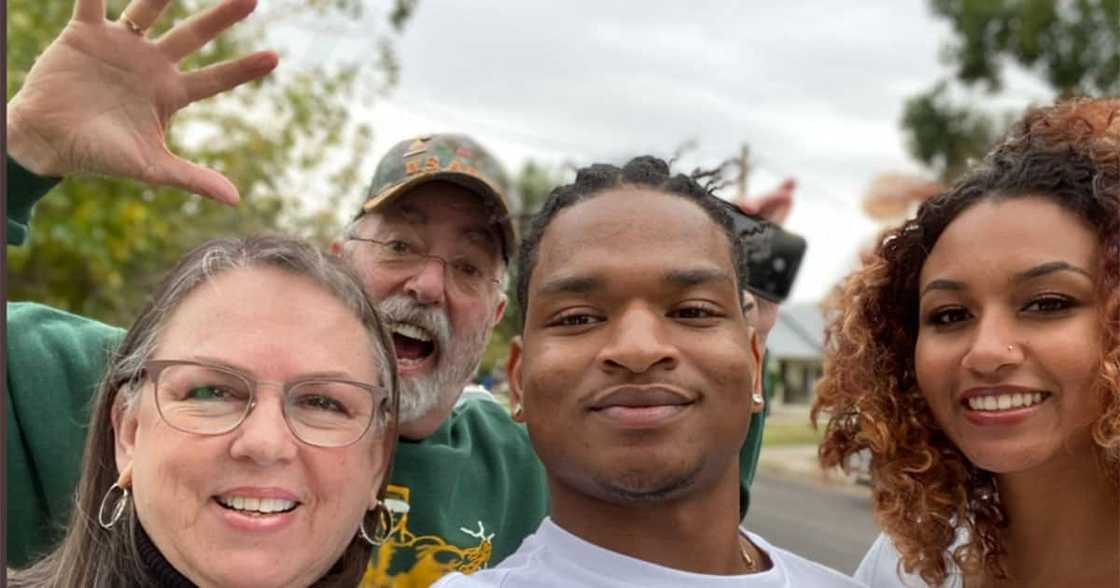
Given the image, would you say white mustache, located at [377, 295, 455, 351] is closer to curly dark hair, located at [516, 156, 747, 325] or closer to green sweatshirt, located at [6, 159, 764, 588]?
green sweatshirt, located at [6, 159, 764, 588]

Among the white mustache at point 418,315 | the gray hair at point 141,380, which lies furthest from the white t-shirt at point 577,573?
the white mustache at point 418,315

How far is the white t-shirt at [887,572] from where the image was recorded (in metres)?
2.81

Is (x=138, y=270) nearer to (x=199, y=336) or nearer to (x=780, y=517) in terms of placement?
(x=780, y=517)

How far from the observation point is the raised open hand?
255 cm

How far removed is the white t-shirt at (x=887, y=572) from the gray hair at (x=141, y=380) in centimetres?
129

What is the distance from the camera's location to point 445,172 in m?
3.14

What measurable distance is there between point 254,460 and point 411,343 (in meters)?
1.20

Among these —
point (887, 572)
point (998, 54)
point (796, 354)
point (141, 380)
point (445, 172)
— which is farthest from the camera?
point (796, 354)

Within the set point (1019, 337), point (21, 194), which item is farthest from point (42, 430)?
point (1019, 337)

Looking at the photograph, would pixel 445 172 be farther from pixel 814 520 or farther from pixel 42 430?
pixel 814 520

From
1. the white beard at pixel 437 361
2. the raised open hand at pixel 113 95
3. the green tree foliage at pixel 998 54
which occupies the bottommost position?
the white beard at pixel 437 361

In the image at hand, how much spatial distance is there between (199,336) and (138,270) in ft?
30.2

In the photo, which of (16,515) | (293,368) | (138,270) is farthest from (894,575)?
(138,270)

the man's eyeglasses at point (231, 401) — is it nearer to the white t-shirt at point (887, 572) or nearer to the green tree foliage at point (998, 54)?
the white t-shirt at point (887, 572)
